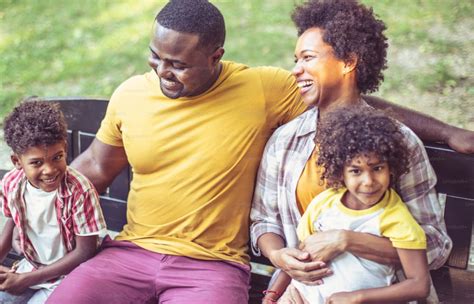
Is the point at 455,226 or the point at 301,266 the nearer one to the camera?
the point at 301,266

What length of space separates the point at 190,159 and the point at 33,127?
2.03ft

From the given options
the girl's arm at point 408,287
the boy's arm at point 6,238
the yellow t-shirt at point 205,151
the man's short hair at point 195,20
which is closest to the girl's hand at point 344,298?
the girl's arm at point 408,287

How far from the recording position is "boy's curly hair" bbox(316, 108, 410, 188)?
2883 mm

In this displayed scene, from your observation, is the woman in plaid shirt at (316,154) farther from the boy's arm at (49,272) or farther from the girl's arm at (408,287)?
the boy's arm at (49,272)

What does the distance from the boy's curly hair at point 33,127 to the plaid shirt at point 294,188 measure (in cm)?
81

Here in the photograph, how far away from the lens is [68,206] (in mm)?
3432

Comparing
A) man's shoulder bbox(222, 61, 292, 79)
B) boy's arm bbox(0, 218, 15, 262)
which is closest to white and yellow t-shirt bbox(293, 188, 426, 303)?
man's shoulder bbox(222, 61, 292, 79)

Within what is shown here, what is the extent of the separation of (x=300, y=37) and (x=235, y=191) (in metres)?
0.65

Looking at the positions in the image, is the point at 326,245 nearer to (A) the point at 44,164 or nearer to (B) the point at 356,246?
(B) the point at 356,246

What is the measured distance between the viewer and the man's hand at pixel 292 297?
317 centimetres

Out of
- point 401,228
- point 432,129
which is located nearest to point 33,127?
point 401,228

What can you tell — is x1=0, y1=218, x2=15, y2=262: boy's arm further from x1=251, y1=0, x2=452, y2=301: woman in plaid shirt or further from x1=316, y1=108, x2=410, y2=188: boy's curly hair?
x1=316, y1=108, x2=410, y2=188: boy's curly hair

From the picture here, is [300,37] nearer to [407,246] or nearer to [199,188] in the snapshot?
[199,188]

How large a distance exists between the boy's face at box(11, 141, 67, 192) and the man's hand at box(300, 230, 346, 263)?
102cm
